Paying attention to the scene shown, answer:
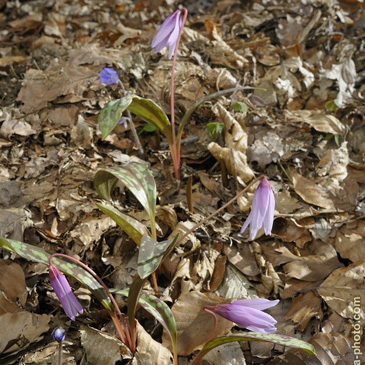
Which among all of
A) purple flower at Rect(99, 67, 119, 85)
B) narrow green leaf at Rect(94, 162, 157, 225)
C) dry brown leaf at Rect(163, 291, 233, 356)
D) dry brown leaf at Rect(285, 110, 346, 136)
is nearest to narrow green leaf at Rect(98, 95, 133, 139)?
narrow green leaf at Rect(94, 162, 157, 225)

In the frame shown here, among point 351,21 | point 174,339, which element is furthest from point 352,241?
point 351,21

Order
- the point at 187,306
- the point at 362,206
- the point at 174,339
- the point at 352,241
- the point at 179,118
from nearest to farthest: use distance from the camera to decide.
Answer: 1. the point at 174,339
2. the point at 187,306
3. the point at 352,241
4. the point at 362,206
5. the point at 179,118

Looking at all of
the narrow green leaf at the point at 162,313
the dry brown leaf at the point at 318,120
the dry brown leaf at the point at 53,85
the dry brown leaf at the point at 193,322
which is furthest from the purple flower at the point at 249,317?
the dry brown leaf at the point at 53,85

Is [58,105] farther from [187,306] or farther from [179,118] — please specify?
[187,306]

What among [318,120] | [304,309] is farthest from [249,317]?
[318,120]

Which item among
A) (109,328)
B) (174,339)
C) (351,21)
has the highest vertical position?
(351,21)

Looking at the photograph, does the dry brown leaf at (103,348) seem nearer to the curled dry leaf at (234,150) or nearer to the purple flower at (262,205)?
the purple flower at (262,205)

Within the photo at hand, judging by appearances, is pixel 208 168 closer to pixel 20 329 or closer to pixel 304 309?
pixel 304 309
